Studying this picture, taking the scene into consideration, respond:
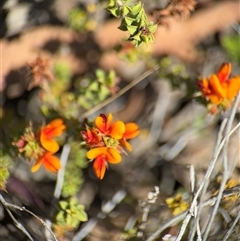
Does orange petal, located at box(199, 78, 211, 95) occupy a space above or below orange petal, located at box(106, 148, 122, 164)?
below

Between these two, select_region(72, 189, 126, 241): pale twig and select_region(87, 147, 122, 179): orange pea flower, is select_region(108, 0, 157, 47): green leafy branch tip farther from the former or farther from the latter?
select_region(72, 189, 126, 241): pale twig

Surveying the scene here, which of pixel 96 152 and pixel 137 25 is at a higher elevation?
pixel 137 25

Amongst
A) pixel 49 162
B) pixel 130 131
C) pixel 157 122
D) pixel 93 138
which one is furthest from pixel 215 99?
pixel 157 122

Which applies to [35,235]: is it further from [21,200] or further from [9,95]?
[9,95]

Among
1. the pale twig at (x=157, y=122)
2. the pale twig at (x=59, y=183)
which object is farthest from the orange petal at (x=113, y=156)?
the pale twig at (x=157, y=122)

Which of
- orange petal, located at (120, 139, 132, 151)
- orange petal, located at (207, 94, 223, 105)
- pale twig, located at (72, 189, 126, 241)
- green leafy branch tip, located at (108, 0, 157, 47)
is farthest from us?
pale twig, located at (72, 189, 126, 241)

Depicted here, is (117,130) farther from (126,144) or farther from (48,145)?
(48,145)

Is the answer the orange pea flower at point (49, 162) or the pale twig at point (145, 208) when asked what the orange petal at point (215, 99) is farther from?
the orange pea flower at point (49, 162)

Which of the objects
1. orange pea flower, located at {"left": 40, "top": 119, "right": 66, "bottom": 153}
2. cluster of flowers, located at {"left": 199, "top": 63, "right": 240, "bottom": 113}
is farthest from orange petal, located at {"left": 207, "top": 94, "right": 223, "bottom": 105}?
orange pea flower, located at {"left": 40, "top": 119, "right": 66, "bottom": 153}
